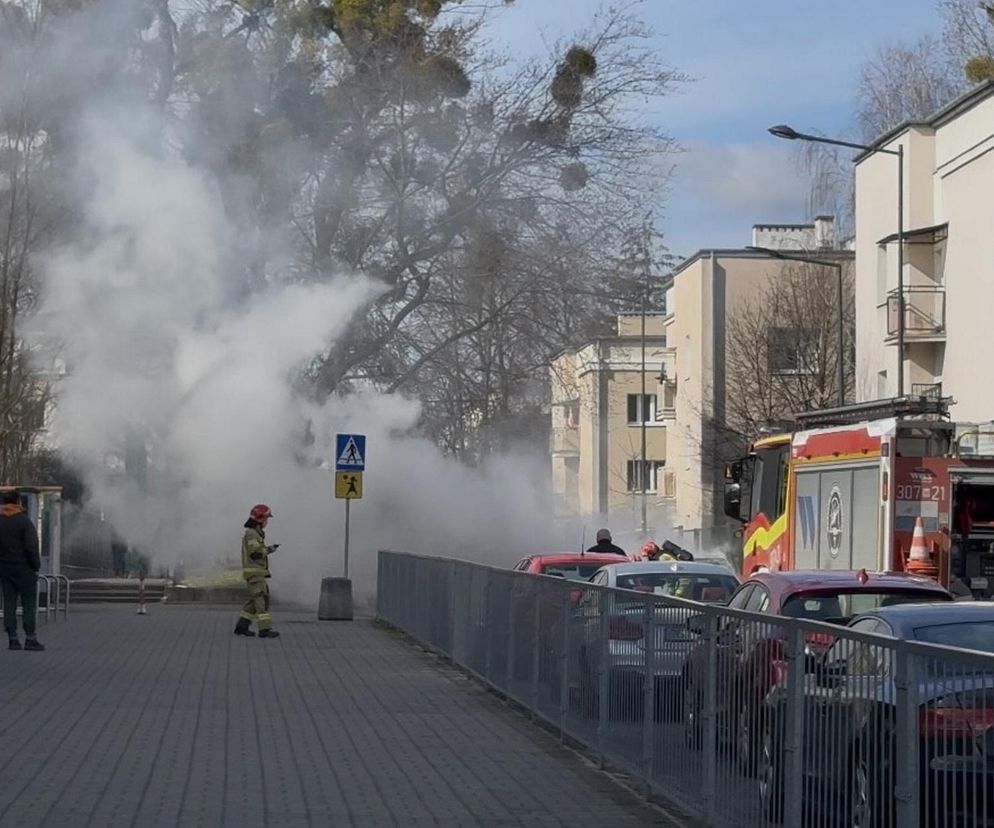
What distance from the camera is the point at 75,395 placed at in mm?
40844

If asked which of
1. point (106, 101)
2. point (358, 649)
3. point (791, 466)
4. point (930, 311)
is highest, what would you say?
point (106, 101)

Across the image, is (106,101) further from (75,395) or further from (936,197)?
(936,197)

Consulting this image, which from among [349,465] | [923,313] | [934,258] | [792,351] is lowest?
[349,465]

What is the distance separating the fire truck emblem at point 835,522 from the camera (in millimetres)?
23312

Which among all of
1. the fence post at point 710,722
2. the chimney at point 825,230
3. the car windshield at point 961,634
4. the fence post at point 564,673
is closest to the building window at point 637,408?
the chimney at point 825,230

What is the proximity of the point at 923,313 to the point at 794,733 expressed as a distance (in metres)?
35.9

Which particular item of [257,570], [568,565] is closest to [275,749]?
[568,565]

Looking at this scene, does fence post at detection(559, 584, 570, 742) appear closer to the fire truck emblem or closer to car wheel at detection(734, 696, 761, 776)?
car wheel at detection(734, 696, 761, 776)

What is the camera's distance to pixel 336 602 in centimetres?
3194

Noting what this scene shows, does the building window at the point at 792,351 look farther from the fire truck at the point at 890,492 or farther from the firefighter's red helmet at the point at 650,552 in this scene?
the fire truck at the point at 890,492

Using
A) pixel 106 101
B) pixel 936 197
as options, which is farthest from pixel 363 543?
pixel 936 197

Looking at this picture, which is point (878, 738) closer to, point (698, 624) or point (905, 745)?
point (905, 745)

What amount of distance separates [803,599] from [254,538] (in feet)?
46.1

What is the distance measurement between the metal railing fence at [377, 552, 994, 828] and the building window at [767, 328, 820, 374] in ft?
121
